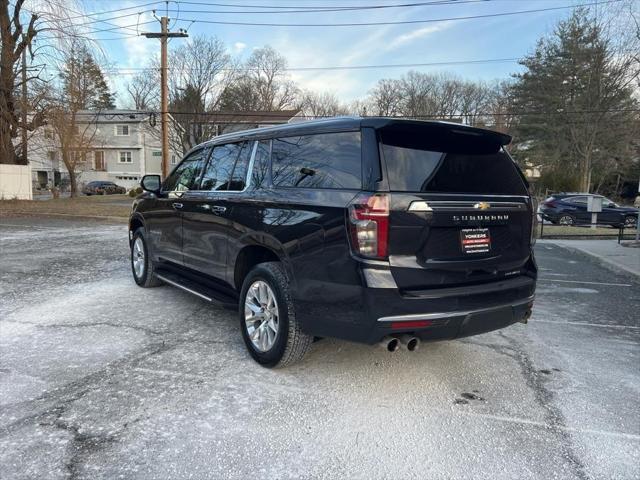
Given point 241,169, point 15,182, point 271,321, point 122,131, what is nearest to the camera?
point 271,321

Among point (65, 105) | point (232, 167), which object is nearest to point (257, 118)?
point (65, 105)

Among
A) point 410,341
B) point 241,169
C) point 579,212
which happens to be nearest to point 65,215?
point 241,169

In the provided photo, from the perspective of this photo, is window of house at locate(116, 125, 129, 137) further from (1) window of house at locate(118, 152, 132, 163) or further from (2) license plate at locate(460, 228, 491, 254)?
(2) license plate at locate(460, 228, 491, 254)

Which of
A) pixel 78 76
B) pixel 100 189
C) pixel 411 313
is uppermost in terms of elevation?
pixel 78 76

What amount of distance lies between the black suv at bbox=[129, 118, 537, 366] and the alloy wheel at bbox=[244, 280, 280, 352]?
1cm

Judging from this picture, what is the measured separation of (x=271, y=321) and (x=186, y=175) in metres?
2.47

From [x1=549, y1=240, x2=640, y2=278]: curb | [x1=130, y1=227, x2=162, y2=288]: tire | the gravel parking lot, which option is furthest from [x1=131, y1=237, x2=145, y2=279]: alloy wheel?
[x1=549, y1=240, x2=640, y2=278]: curb

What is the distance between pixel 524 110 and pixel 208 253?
141 ft

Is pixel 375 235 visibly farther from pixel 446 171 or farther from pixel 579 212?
pixel 579 212

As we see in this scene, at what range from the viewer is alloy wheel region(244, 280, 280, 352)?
3777mm

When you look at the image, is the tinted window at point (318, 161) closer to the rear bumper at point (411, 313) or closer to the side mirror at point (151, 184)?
the rear bumper at point (411, 313)

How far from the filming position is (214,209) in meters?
4.56

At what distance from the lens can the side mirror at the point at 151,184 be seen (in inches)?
238

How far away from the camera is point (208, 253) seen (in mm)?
4758
